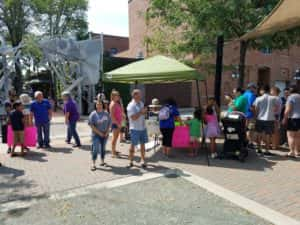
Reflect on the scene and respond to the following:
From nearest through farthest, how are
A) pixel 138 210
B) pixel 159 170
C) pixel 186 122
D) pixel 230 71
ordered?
1. pixel 138 210
2. pixel 159 170
3. pixel 186 122
4. pixel 230 71

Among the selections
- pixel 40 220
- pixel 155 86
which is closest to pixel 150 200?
pixel 40 220

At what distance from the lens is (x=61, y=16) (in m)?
34.7

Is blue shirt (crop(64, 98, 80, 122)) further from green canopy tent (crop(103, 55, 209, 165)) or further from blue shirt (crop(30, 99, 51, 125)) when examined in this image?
green canopy tent (crop(103, 55, 209, 165))

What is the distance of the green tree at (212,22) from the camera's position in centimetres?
1020

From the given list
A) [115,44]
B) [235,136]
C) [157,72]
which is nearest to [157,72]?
[157,72]

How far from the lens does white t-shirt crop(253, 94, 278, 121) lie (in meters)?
7.81

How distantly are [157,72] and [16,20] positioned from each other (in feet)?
92.4

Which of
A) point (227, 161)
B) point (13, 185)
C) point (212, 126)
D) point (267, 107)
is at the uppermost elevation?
point (267, 107)

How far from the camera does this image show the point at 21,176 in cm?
641

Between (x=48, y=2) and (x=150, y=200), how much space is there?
31672mm

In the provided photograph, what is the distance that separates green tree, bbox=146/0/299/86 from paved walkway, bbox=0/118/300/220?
4.63m

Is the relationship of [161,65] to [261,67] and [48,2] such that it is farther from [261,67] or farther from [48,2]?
[48,2]

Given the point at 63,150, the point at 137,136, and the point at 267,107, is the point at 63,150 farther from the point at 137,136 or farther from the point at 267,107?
the point at 267,107

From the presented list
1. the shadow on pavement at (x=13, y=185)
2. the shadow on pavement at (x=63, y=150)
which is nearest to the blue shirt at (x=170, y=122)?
the shadow on pavement at (x=63, y=150)
